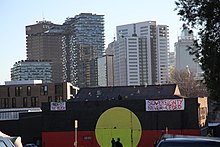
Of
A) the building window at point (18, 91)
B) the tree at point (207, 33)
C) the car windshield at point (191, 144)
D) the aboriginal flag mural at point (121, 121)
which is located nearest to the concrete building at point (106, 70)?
the building window at point (18, 91)

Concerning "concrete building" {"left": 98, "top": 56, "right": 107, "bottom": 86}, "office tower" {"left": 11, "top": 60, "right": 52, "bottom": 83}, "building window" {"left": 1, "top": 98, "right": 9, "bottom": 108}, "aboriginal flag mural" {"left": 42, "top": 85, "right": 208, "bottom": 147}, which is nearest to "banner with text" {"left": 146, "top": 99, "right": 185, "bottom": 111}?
"aboriginal flag mural" {"left": 42, "top": 85, "right": 208, "bottom": 147}

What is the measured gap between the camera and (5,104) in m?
109

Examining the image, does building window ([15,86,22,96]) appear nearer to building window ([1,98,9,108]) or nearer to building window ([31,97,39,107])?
building window ([1,98,9,108])

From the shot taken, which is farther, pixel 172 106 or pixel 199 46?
pixel 172 106

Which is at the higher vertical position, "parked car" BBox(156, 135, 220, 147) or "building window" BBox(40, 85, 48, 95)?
"parked car" BBox(156, 135, 220, 147)

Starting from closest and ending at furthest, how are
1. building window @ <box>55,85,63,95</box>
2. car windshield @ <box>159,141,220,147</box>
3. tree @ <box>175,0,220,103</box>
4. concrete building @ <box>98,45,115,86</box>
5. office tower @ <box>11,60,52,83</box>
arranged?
car windshield @ <box>159,141,220,147</box> → tree @ <box>175,0,220,103</box> → building window @ <box>55,85,63,95</box> → concrete building @ <box>98,45,115,86</box> → office tower @ <box>11,60,52,83</box>

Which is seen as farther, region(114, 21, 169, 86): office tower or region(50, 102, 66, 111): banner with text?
region(114, 21, 169, 86): office tower

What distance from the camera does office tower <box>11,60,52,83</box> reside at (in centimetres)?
17576

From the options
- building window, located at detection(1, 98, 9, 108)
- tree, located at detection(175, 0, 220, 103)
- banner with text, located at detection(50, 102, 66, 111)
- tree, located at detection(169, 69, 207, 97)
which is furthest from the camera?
building window, located at detection(1, 98, 9, 108)

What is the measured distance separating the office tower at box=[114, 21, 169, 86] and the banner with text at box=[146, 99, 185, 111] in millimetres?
91399

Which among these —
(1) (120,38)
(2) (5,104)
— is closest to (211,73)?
(2) (5,104)

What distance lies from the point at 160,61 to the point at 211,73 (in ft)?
438

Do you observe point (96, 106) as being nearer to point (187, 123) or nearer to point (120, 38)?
point (187, 123)

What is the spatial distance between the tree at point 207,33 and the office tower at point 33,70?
159m
